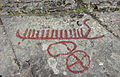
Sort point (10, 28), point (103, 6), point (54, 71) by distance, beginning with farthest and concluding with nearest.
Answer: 1. point (103, 6)
2. point (10, 28)
3. point (54, 71)

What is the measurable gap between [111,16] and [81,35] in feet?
1.11

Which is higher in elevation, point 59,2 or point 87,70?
point 59,2

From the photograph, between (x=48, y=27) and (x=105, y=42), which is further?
(x=48, y=27)

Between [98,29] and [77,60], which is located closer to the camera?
[77,60]

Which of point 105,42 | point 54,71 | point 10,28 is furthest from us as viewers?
point 10,28

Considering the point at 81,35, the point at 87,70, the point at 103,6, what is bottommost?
the point at 87,70

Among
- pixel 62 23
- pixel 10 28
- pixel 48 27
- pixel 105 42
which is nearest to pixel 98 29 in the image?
pixel 105 42

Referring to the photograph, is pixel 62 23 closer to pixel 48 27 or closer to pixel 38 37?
pixel 48 27

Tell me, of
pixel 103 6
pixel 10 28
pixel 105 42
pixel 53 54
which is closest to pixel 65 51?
pixel 53 54

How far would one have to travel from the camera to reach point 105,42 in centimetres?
107

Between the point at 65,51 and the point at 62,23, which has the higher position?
the point at 62,23

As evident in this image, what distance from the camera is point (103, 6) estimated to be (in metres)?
1.32

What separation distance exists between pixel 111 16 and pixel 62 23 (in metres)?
0.41

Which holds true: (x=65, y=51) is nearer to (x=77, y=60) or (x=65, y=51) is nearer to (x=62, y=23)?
(x=77, y=60)
